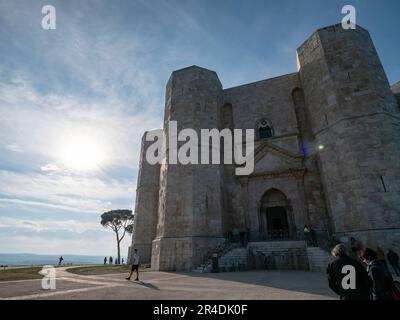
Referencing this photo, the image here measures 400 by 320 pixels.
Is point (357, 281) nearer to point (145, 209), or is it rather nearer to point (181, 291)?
point (181, 291)

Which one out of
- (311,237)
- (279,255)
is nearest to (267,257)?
(279,255)

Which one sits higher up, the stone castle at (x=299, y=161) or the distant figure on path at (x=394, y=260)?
the stone castle at (x=299, y=161)

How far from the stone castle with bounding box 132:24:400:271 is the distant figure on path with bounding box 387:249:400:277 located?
107 cm

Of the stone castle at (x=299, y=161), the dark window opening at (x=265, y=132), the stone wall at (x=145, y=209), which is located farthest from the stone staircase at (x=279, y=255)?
the stone wall at (x=145, y=209)

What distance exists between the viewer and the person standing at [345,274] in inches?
119

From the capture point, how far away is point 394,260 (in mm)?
10172

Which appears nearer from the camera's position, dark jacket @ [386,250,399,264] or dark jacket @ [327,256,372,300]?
dark jacket @ [327,256,372,300]

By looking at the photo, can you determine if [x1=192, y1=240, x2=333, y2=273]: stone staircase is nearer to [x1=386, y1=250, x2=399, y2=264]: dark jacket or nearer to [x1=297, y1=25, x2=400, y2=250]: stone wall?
[x1=297, y1=25, x2=400, y2=250]: stone wall

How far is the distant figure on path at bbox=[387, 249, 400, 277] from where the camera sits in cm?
1015

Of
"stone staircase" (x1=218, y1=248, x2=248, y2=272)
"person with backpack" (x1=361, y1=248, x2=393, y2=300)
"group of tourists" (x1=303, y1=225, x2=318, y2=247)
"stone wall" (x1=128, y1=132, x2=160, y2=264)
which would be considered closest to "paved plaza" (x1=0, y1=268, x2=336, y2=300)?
"person with backpack" (x1=361, y1=248, x2=393, y2=300)

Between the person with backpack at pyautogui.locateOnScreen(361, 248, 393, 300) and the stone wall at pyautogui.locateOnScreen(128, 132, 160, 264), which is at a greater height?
the stone wall at pyautogui.locateOnScreen(128, 132, 160, 264)

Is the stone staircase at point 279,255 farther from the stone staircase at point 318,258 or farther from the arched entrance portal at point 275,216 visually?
the arched entrance portal at point 275,216

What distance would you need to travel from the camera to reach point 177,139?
17.4 m

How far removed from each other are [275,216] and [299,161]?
4657mm
